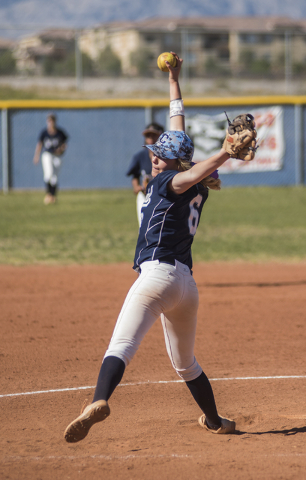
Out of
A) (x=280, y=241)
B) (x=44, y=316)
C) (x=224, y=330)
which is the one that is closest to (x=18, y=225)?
(x=280, y=241)

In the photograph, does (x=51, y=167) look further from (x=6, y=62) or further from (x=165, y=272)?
(x=165, y=272)

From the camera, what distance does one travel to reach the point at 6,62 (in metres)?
26.5

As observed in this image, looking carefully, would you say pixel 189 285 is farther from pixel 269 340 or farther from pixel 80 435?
pixel 269 340

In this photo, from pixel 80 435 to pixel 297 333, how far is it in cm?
385

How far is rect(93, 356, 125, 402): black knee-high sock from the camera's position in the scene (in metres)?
3.56

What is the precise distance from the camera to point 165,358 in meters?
5.95

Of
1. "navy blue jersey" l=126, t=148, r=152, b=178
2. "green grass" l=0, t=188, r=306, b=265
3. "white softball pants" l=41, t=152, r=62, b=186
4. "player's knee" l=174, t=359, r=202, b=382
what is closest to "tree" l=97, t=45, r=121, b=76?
"green grass" l=0, t=188, r=306, b=265

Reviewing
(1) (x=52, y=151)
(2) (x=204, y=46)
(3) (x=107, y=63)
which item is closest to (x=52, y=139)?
(1) (x=52, y=151)

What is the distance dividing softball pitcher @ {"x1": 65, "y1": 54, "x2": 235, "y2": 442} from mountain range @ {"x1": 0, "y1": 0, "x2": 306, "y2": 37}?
70.2 feet

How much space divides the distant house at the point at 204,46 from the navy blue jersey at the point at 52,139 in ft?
33.3

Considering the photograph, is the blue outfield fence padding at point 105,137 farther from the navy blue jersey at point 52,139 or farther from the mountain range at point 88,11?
the mountain range at point 88,11

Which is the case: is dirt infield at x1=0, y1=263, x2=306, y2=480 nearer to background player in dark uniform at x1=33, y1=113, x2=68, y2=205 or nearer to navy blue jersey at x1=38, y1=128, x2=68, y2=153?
background player in dark uniform at x1=33, y1=113, x2=68, y2=205

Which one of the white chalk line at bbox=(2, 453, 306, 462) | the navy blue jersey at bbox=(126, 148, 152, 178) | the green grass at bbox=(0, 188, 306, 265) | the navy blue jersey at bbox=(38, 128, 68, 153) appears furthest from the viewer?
the navy blue jersey at bbox=(38, 128, 68, 153)

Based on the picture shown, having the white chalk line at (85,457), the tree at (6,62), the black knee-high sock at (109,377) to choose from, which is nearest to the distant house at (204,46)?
the tree at (6,62)
